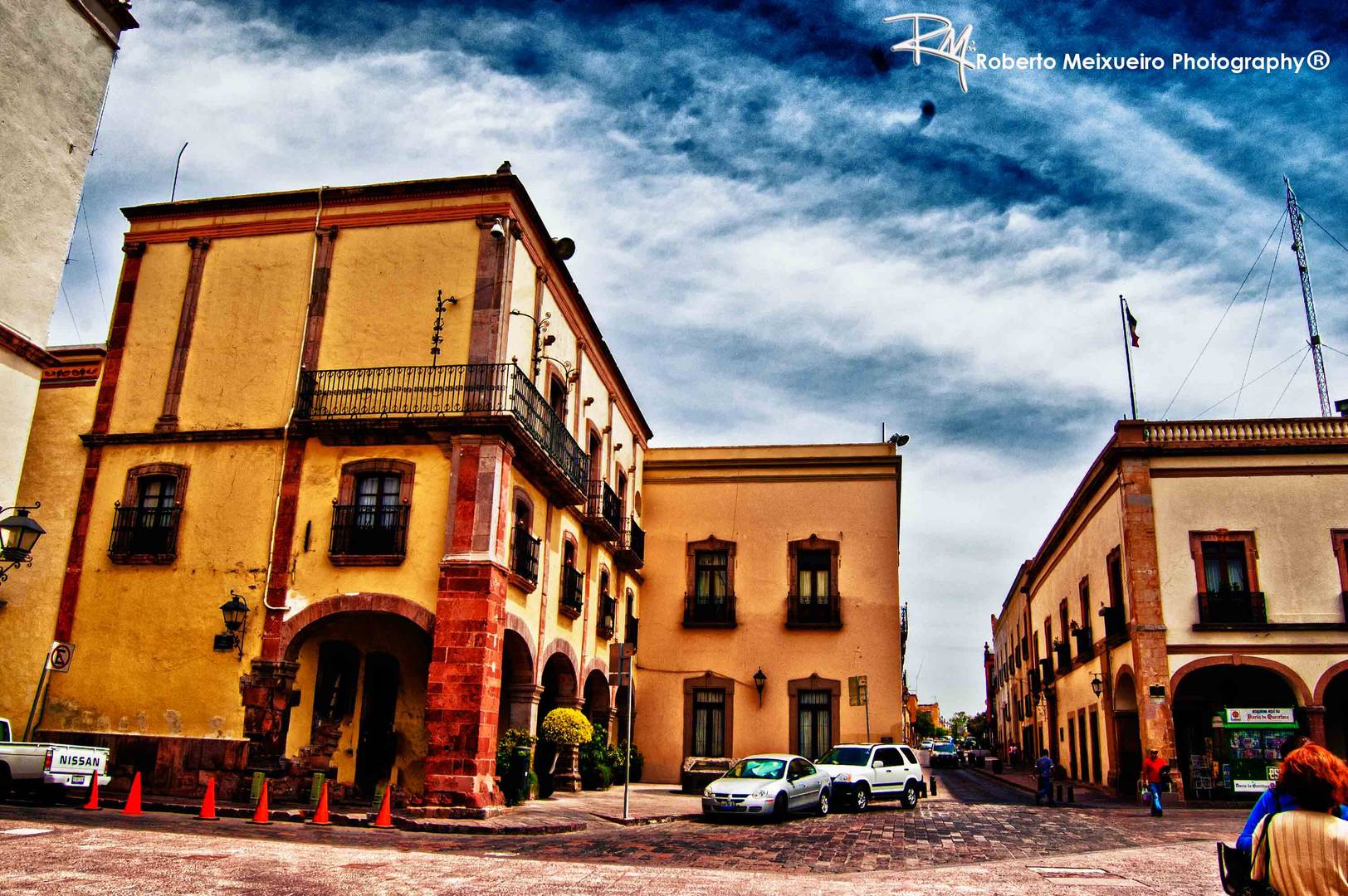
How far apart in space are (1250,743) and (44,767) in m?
24.7

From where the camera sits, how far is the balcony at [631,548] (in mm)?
29000

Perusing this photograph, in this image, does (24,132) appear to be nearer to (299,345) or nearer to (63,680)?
(299,345)

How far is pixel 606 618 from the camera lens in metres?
27.3

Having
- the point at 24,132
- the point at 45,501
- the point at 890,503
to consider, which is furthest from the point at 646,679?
the point at 24,132

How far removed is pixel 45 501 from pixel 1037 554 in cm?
3798

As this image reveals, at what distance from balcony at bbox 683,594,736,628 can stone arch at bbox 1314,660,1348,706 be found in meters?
15.0

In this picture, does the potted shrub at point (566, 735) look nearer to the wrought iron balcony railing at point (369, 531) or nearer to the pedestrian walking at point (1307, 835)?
the wrought iron balcony railing at point (369, 531)

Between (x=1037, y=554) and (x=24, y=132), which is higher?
(x=1037, y=554)

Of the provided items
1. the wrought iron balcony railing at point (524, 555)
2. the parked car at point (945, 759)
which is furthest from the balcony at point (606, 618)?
the parked car at point (945, 759)

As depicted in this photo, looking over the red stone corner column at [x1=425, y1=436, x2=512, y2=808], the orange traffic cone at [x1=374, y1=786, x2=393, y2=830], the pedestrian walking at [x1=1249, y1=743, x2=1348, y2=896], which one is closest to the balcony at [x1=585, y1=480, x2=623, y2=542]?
the red stone corner column at [x1=425, y1=436, x2=512, y2=808]

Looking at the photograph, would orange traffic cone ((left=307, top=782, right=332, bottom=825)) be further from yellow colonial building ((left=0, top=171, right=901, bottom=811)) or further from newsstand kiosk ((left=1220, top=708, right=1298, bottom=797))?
newsstand kiosk ((left=1220, top=708, right=1298, bottom=797))

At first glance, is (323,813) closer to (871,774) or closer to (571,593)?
(571,593)

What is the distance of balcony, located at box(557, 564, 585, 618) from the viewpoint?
23.5 metres

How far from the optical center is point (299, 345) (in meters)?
20.4
